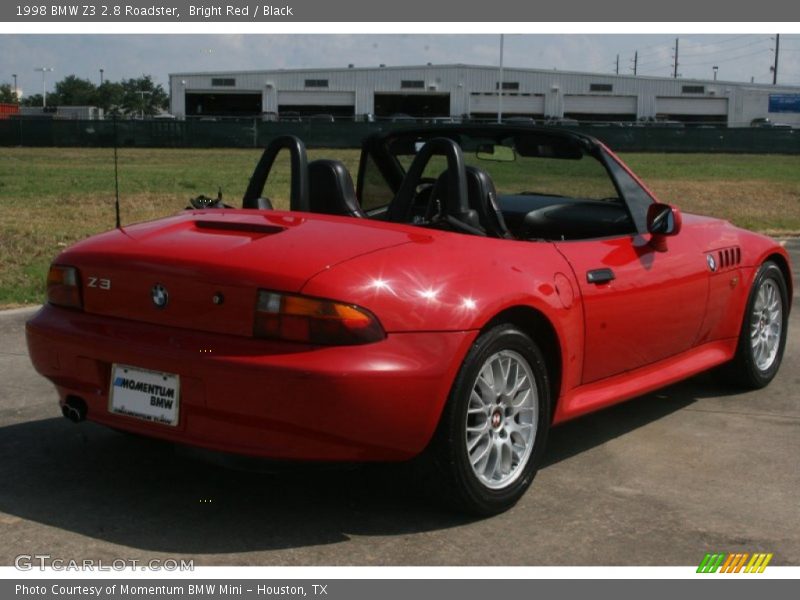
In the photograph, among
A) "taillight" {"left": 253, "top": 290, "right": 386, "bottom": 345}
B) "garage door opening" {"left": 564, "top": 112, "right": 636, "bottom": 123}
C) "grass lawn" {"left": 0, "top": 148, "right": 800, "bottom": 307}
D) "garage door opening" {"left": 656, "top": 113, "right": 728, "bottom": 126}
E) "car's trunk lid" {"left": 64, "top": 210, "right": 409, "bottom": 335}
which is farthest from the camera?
"garage door opening" {"left": 656, "top": 113, "right": 728, "bottom": 126}

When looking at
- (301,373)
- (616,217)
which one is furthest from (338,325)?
(616,217)

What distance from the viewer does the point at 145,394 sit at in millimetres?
3758

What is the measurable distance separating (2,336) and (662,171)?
25.9 metres

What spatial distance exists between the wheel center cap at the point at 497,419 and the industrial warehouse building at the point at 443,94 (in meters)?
80.5

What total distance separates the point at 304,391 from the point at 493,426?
0.86 meters

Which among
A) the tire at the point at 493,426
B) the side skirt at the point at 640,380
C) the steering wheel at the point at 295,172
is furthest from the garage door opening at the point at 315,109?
the tire at the point at 493,426

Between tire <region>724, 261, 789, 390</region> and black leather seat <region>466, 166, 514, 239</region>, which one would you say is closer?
black leather seat <region>466, 166, 514, 239</region>

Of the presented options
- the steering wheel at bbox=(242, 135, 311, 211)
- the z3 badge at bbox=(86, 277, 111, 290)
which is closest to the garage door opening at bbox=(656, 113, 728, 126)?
the steering wheel at bbox=(242, 135, 311, 211)

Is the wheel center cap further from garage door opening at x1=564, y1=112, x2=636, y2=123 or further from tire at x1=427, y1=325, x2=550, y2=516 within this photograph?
garage door opening at x1=564, y1=112, x2=636, y2=123

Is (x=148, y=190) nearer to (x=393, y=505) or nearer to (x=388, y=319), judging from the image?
(x=393, y=505)

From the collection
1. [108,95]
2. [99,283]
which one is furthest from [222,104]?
[99,283]

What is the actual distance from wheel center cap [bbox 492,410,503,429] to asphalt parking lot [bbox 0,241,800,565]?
323mm

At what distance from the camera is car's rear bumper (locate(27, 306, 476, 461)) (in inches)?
137
